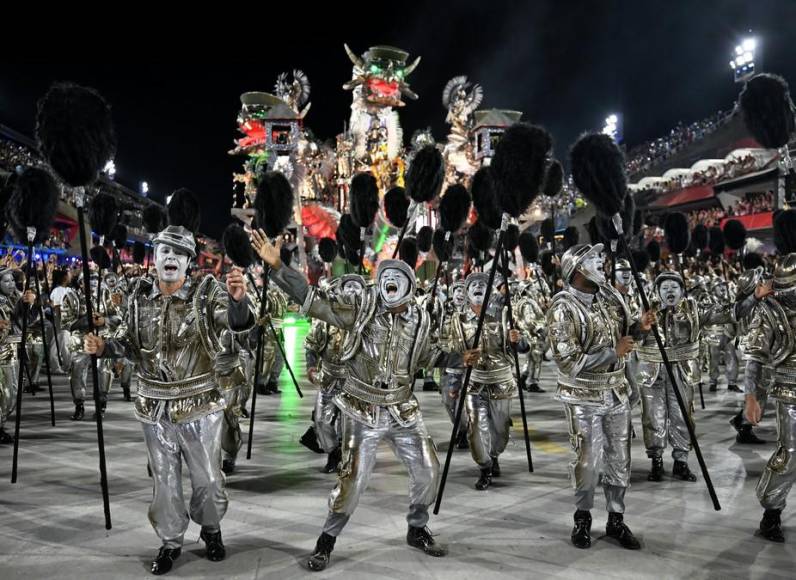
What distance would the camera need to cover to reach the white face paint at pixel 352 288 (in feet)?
15.5

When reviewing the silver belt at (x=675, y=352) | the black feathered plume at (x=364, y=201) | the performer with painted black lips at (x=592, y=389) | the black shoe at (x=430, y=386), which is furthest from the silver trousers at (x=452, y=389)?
the black shoe at (x=430, y=386)

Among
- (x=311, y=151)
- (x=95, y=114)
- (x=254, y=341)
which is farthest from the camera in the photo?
(x=311, y=151)

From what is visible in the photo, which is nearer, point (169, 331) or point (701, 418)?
point (169, 331)

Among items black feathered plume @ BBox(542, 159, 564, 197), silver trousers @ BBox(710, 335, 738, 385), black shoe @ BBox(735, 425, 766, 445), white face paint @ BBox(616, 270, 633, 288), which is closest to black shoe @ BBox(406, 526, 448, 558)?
white face paint @ BBox(616, 270, 633, 288)

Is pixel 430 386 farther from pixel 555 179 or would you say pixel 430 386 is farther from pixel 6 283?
pixel 6 283

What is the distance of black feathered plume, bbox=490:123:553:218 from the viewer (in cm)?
582

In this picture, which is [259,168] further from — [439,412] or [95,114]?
[95,114]

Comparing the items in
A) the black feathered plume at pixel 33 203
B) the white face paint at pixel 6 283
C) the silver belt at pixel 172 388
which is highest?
the black feathered plume at pixel 33 203

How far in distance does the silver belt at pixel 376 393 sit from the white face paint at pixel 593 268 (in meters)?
1.59

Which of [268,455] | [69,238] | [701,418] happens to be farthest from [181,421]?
[69,238]

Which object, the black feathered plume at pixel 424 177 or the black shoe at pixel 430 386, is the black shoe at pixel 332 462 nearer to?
the black feathered plume at pixel 424 177

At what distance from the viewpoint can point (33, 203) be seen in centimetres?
728

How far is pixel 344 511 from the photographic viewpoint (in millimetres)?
4430

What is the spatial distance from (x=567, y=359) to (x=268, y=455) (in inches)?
159
